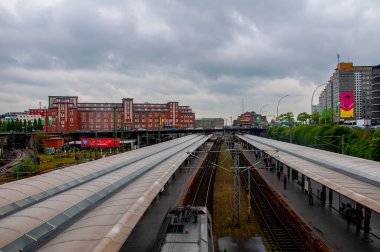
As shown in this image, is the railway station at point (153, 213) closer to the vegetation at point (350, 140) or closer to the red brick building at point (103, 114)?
the vegetation at point (350, 140)

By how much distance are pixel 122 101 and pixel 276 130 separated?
66.9m

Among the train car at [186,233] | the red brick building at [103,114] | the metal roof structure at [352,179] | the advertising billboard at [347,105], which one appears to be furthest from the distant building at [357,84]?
the train car at [186,233]

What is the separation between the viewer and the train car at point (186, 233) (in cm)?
1106

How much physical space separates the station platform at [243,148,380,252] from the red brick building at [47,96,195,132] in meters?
93.6

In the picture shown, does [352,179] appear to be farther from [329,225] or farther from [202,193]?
[202,193]

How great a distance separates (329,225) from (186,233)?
10957 mm

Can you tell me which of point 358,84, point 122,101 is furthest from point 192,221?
point 358,84

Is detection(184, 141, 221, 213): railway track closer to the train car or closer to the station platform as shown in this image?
the station platform

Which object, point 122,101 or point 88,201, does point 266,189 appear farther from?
point 122,101

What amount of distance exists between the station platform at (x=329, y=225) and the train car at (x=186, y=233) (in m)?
6.70

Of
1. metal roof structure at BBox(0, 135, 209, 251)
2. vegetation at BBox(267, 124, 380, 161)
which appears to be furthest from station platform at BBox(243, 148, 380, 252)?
vegetation at BBox(267, 124, 380, 161)

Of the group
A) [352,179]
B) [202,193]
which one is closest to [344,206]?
[352,179]

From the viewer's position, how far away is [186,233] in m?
12.4

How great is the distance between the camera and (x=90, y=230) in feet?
29.8
